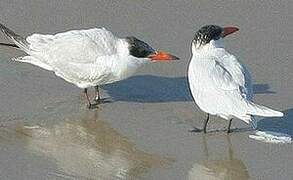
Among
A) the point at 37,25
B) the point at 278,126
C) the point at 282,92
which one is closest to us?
the point at 278,126

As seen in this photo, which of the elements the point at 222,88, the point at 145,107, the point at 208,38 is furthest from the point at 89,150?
the point at 208,38

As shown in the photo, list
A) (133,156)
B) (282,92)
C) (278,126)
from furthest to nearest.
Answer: (282,92)
(278,126)
(133,156)

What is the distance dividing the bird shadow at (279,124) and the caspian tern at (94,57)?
68 cm

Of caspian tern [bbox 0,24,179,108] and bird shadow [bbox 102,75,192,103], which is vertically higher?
caspian tern [bbox 0,24,179,108]

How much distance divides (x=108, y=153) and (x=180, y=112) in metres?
0.74

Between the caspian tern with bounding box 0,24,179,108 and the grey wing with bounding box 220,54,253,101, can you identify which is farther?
the caspian tern with bounding box 0,24,179,108

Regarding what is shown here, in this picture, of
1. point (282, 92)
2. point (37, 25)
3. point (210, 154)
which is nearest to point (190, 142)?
point (210, 154)

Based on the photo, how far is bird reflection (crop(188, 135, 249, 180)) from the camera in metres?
4.79

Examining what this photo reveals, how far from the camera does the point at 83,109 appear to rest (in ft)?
18.4

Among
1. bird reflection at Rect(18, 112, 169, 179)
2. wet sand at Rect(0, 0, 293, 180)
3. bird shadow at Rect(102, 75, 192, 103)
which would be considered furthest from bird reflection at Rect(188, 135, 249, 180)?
bird shadow at Rect(102, 75, 192, 103)

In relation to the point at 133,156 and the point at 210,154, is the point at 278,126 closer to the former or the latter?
the point at 210,154

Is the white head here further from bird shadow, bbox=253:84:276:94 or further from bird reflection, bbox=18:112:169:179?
bird reflection, bbox=18:112:169:179

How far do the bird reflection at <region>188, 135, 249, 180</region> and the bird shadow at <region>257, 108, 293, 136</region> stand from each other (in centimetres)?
44

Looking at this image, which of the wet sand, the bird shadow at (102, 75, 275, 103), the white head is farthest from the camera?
the bird shadow at (102, 75, 275, 103)
